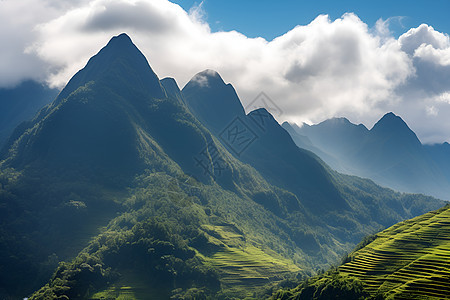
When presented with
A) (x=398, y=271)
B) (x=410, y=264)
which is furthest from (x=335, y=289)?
(x=410, y=264)

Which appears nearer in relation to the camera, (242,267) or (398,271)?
(398,271)

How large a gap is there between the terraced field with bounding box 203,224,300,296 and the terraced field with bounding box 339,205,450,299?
197 feet

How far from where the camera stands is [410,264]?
9062cm

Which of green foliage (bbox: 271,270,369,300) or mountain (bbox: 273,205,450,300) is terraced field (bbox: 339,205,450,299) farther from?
green foliage (bbox: 271,270,369,300)

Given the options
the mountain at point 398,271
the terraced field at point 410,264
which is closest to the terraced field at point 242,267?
the mountain at point 398,271

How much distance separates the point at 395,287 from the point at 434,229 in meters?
35.8

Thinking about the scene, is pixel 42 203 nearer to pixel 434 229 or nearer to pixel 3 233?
pixel 3 233

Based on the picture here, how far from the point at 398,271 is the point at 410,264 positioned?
3504 millimetres

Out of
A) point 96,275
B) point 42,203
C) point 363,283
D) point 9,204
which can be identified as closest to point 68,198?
point 42,203

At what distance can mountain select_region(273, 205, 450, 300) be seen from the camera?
78875 mm

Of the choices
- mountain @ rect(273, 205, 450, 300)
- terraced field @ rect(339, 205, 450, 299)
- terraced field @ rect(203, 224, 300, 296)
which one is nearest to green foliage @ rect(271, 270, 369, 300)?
mountain @ rect(273, 205, 450, 300)

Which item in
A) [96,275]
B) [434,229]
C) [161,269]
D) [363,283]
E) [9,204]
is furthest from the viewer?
[9,204]

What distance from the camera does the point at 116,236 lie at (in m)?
166

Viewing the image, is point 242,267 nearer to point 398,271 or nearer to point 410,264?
point 398,271
